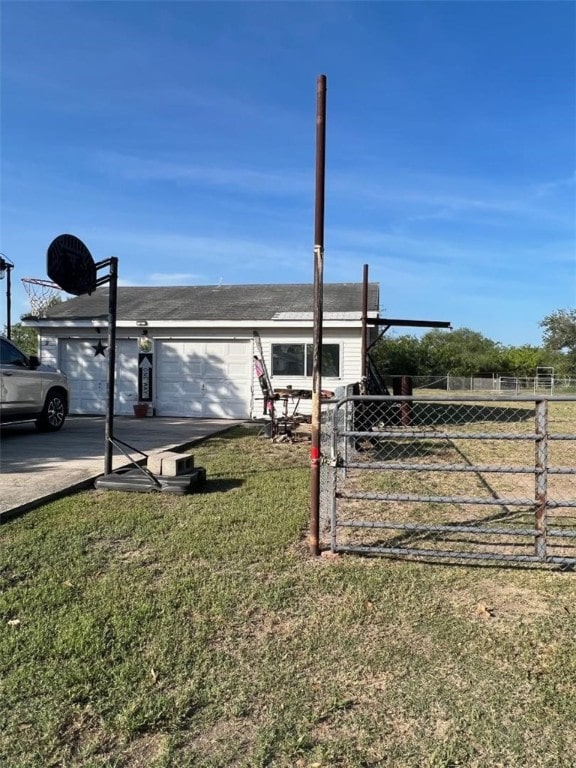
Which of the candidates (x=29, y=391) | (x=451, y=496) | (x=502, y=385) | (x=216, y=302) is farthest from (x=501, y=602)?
(x=502, y=385)

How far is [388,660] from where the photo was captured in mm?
2877

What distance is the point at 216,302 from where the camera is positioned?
56.0 ft

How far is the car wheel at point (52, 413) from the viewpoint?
1106 centimetres

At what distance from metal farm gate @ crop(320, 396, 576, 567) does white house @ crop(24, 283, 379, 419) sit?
5094 millimetres

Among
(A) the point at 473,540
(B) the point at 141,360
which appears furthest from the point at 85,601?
(B) the point at 141,360

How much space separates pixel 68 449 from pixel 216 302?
8.88 meters

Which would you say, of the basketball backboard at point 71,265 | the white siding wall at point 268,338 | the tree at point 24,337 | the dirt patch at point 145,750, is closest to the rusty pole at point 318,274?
the dirt patch at point 145,750

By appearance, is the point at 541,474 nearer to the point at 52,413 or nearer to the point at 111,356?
the point at 111,356

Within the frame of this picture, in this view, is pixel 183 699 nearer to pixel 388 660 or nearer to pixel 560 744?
pixel 388 660

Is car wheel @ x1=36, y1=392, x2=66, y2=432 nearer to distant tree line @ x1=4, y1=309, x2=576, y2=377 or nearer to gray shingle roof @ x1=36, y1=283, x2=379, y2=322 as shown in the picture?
gray shingle roof @ x1=36, y1=283, x2=379, y2=322

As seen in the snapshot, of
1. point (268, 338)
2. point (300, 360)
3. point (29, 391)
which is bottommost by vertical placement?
point (29, 391)

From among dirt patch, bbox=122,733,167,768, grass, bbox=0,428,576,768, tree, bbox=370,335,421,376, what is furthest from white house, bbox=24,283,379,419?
tree, bbox=370,335,421,376

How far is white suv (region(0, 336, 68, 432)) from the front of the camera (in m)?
9.88

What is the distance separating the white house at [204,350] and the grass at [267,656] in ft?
33.1
